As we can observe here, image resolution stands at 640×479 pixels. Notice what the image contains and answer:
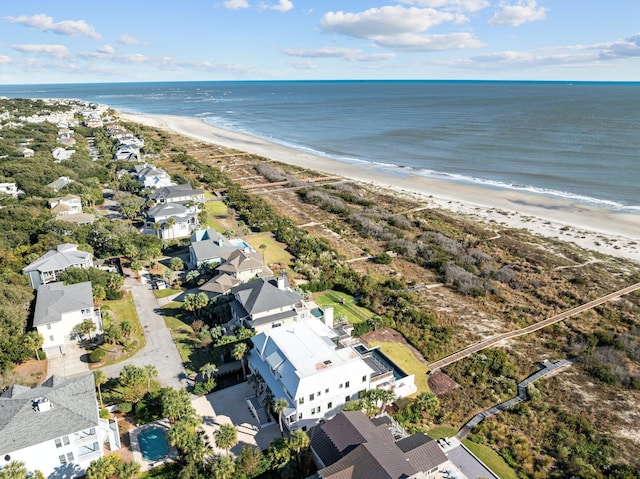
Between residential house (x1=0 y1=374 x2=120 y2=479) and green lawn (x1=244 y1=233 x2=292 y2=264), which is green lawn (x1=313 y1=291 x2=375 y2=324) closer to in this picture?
green lawn (x1=244 y1=233 x2=292 y2=264)

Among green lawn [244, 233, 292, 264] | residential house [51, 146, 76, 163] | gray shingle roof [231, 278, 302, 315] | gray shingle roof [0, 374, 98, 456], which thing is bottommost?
green lawn [244, 233, 292, 264]

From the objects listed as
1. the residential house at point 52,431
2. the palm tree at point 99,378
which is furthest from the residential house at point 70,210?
the residential house at point 52,431

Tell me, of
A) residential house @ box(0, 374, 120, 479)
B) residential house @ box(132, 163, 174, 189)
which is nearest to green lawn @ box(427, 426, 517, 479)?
residential house @ box(0, 374, 120, 479)

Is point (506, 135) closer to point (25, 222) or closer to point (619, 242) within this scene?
point (619, 242)

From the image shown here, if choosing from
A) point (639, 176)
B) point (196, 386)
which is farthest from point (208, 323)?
point (639, 176)

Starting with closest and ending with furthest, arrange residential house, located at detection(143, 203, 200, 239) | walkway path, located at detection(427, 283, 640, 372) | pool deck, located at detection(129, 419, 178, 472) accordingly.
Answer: pool deck, located at detection(129, 419, 178, 472)
walkway path, located at detection(427, 283, 640, 372)
residential house, located at detection(143, 203, 200, 239)

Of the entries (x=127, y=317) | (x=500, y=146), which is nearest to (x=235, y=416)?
(x=127, y=317)
